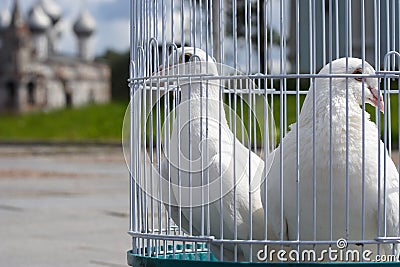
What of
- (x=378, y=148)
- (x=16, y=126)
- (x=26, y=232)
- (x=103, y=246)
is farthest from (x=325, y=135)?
(x=16, y=126)

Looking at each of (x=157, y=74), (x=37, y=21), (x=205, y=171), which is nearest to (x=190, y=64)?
(x=157, y=74)

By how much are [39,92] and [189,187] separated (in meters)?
77.2

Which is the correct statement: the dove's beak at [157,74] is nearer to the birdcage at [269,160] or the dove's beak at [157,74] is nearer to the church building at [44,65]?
the birdcage at [269,160]

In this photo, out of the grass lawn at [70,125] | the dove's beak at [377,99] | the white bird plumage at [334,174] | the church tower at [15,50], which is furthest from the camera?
the church tower at [15,50]

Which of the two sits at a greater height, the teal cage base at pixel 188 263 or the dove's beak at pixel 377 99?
the dove's beak at pixel 377 99

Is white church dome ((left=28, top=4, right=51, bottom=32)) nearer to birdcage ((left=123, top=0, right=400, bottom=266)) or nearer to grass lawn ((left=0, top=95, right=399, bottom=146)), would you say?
grass lawn ((left=0, top=95, right=399, bottom=146))

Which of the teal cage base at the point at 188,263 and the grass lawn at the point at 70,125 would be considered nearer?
the teal cage base at the point at 188,263

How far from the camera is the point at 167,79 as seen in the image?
16.2ft

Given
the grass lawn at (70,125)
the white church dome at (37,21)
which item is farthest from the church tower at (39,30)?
the grass lawn at (70,125)

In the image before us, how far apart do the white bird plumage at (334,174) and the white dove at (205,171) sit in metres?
0.20

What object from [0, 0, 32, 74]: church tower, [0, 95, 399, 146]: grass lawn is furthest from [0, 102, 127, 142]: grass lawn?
[0, 0, 32, 74]: church tower

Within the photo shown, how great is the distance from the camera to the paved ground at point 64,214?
8.24 meters


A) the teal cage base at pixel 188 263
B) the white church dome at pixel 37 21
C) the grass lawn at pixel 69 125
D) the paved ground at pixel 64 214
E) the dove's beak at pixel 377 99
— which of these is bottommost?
the grass lawn at pixel 69 125

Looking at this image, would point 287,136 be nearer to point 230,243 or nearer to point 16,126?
point 230,243
